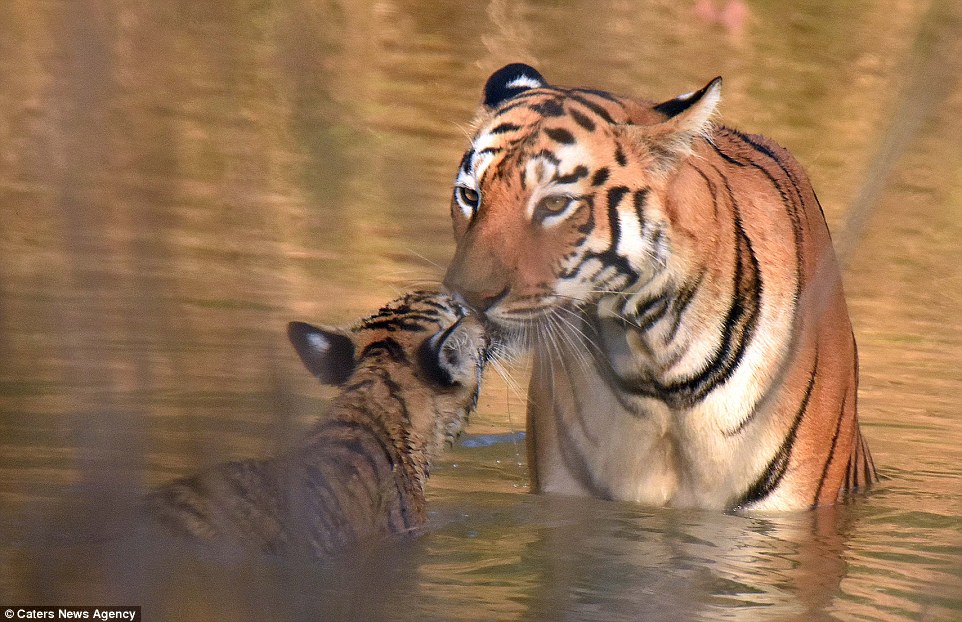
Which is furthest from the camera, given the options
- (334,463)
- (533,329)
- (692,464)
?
(692,464)

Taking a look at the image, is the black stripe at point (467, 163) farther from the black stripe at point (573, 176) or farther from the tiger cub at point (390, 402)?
the tiger cub at point (390, 402)

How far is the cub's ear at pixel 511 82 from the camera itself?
4281 millimetres

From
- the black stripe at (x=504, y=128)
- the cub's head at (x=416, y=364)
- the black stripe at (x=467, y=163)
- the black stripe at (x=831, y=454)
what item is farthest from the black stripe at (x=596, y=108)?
the black stripe at (x=831, y=454)

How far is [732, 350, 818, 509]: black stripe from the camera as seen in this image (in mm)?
4195

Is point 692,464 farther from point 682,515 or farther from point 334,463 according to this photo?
point 334,463

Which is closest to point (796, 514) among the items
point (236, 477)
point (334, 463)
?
point (334, 463)

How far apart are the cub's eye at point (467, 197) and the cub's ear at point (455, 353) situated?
1.28 ft

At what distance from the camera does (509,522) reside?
168 inches

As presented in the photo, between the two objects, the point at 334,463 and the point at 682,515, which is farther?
the point at 682,515

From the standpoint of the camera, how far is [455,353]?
13.5 feet

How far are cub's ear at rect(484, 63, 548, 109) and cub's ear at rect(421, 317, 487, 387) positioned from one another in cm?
78

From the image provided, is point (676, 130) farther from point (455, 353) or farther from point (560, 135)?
point (455, 353)

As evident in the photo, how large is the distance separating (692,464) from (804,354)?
1.69 feet

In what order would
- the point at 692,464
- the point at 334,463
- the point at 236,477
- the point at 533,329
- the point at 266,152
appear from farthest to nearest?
the point at 692,464 < the point at 533,329 < the point at 334,463 < the point at 236,477 < the point at 266,152
